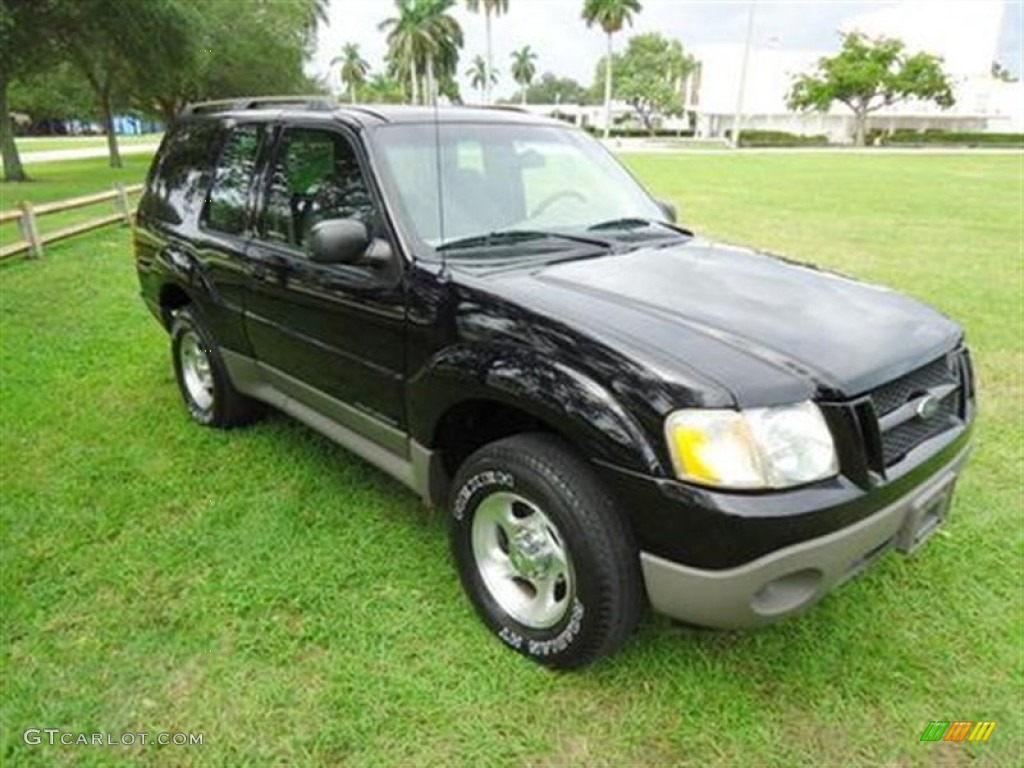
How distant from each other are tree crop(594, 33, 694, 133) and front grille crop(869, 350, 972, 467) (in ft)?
313

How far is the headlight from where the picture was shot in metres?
2.09

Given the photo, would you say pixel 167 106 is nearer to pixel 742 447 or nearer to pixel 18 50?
pixel 18 50

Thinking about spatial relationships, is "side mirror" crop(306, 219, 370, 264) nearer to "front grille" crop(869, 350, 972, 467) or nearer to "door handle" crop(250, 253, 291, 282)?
"door handle" crop(250, 253, 291, 282)

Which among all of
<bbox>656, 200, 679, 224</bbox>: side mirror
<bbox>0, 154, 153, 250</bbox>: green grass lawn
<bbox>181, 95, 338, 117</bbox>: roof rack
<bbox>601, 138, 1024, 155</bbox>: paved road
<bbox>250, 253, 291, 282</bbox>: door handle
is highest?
<bbox>181, 95, 338, 117</bbox>: roof rack

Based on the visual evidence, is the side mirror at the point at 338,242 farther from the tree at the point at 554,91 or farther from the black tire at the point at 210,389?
the tree at the point at 554,91

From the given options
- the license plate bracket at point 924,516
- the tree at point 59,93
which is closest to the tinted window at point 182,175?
the license plate bracket at point 924,516

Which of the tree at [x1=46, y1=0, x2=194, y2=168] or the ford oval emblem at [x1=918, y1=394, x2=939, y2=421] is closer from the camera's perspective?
the ford oval emblem at [x1=918, y1=394, x2=939, y2=421]

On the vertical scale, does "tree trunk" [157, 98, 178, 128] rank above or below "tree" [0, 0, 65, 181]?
below

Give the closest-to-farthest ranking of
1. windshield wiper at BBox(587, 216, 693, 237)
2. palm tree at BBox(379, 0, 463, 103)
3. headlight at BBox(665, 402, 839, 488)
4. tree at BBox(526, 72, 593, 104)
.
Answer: headlight at BBox(665, 402, 839, 488) < windshield wiper at BBox(587, 216, 693, 237) < palm tree at BBox(379, 0, 463, 103) < tree at BBox(526, 72, 593, 104)

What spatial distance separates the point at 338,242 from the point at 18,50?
21672 millimetres

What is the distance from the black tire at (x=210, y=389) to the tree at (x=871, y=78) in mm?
70004

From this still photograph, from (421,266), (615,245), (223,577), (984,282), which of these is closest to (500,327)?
(421,266)

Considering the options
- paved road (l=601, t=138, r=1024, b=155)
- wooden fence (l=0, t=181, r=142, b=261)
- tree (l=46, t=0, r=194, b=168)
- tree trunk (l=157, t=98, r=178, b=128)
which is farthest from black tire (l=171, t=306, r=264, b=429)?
paved road (l=601, t=138, r=1024, b=155)

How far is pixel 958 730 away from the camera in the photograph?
8.04 feet
